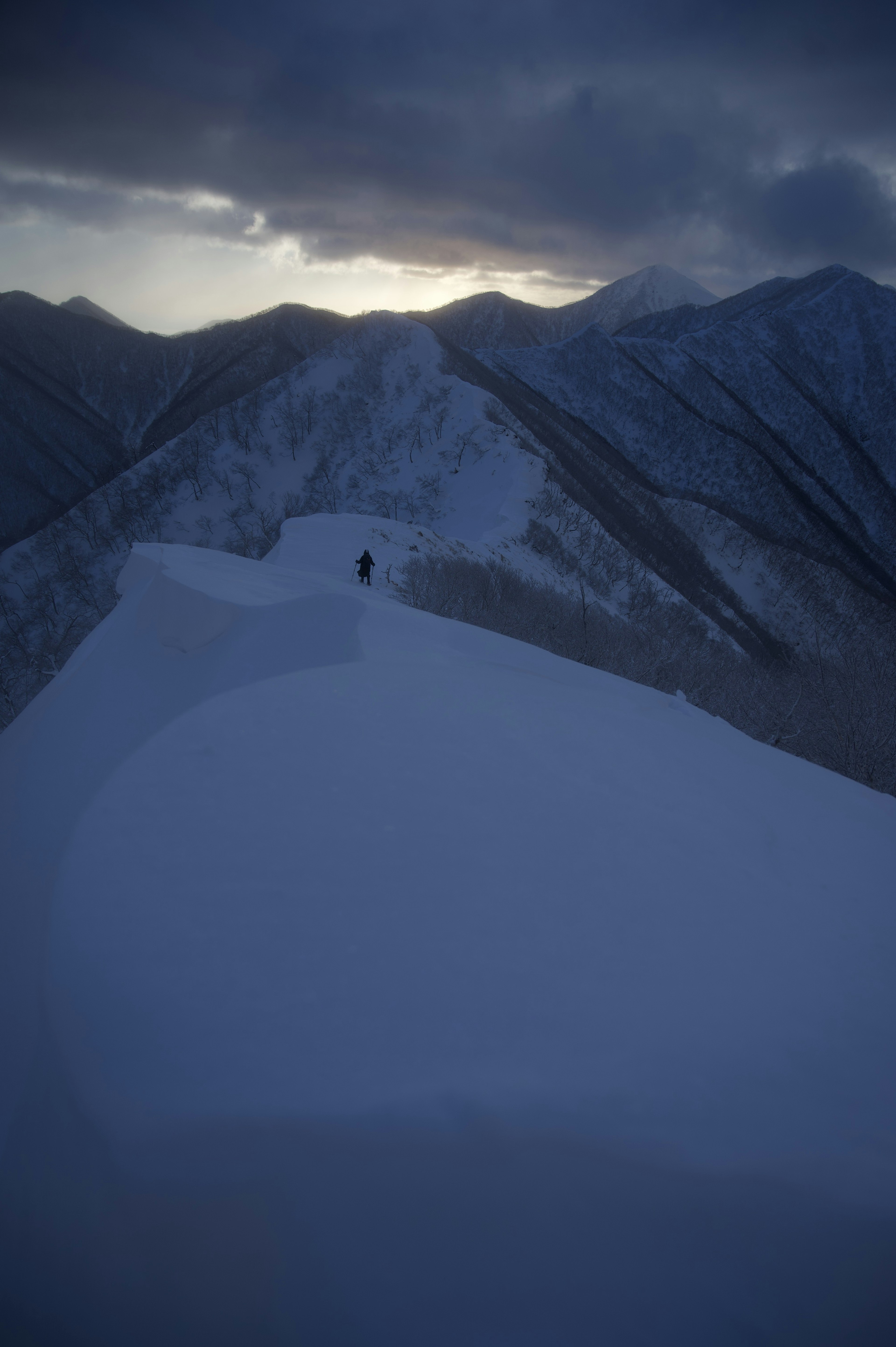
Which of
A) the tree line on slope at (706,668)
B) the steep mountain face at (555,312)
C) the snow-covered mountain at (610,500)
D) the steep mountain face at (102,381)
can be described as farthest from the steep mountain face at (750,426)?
the steep mountain face at (555,312)

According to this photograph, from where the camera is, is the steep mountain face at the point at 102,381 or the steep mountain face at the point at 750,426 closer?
the steep mountain face at the point at 750,426

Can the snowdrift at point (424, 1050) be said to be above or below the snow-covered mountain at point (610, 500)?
below

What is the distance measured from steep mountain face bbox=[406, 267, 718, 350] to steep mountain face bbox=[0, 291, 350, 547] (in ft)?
149

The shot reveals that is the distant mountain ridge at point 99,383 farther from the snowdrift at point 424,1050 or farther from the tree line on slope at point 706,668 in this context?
the snowdrift at point 424,1050

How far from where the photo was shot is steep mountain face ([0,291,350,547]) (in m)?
105

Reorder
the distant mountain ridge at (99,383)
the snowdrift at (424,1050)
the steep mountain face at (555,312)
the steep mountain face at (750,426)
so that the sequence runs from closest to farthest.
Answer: the snowdrift at (424,1050), the steep mountain face at (750,426), the distant mountain ridge at (99,383), the steep mountain face at (555,312)

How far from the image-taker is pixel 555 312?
183 metres

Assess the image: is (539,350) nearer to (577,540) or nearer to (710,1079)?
(577,540)

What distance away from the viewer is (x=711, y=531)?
197 ft

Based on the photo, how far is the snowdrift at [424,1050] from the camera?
2.79 m

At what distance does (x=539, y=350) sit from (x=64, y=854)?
10246 cm

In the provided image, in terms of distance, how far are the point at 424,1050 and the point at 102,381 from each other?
150692 mm

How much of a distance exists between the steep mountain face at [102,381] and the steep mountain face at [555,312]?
45471 millimetres

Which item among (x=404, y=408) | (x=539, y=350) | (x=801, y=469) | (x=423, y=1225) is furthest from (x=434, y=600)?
(x=539, y=350)
